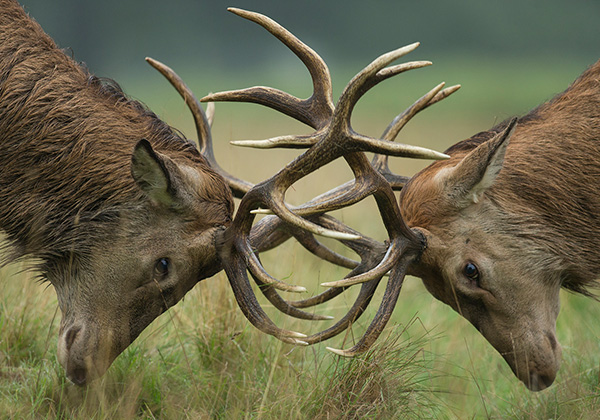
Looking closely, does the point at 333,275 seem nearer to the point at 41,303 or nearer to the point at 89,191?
the point at 41,303

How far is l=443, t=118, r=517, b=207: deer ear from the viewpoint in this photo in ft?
13.6

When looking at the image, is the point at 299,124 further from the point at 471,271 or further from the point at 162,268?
the point at 162,268

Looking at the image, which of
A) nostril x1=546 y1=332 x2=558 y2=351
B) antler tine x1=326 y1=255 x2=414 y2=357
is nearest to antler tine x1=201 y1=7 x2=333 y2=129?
antler tine x1=326 y1=255 x2=414 y2=357

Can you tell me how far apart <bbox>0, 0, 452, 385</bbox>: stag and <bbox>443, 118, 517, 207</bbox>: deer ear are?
363 millimetres

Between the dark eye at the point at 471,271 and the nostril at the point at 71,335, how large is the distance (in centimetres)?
210

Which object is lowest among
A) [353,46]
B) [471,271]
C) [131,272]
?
[131,272]

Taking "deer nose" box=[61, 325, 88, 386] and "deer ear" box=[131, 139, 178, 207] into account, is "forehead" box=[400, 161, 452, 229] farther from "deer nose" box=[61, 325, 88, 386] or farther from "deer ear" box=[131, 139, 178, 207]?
"deer nose" box=[61, 325, 88, 386]

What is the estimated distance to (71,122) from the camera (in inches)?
171

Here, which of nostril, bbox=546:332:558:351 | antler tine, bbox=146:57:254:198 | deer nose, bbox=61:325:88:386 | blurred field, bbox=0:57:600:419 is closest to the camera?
deer nose, bbox=61:325:88:386

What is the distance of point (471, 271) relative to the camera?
14.6 ft

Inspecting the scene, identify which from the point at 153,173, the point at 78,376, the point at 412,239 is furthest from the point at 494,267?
the point at 78,376

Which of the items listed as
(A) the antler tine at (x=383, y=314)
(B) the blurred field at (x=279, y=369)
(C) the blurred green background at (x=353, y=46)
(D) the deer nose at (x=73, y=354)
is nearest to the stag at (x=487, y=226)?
(A) the antler tine at (x=383, y=314)

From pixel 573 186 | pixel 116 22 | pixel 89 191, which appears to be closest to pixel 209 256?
pixel 89 191

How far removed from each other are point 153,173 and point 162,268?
1.70ft
